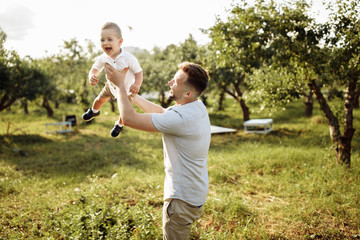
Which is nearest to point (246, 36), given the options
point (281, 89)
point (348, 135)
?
point (281, 89)

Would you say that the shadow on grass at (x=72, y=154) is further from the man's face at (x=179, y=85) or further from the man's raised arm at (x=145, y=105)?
the man's face at (x=179, y=85)

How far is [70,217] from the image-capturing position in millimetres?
5039

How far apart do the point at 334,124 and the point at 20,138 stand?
14.8 metres

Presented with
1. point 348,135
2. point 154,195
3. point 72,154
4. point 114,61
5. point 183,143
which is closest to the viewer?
point 183,143

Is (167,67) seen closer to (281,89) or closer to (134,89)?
(281,89)

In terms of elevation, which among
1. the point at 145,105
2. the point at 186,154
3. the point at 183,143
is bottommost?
the point at 186,154

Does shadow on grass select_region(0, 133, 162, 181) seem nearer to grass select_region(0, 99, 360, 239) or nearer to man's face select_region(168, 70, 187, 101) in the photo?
grass select_region(0, 99, 360, 239)

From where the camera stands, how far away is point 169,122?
8.41 feet

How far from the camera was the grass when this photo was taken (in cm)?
470

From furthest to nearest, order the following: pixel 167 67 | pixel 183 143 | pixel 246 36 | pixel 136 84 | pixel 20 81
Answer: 1. pixel 167 67
2. pixel 20 81
3. pixel 246 36
4. pixel 136 84
5. pixel 183 143

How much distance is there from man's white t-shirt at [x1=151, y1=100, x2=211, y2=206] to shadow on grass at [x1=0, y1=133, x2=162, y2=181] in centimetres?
641

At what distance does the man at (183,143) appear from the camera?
2623mm

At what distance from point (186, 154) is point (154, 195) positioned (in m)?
3.44

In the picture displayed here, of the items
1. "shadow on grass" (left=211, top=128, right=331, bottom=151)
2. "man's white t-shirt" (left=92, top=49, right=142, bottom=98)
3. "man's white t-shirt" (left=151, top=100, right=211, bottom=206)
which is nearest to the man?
"man's white t-shirt" (left=151, top=100, right=211, bottom=206)
